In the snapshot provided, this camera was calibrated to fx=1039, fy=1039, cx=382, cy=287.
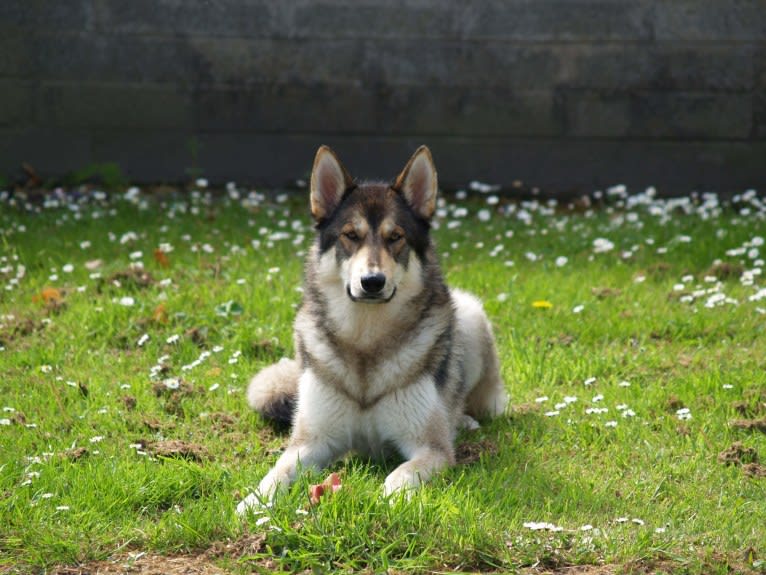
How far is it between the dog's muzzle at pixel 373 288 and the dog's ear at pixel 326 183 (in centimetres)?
53

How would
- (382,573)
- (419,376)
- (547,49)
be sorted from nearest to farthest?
(382,573)
(419,376)
(547,49)

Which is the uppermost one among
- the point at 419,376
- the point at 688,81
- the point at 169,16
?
the point at 169,16

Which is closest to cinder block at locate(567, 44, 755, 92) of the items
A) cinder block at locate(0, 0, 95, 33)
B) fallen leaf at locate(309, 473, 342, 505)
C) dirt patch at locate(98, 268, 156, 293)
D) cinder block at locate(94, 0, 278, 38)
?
cinder block at locate(94, 0, 278, 38)

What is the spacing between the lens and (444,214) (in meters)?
9.03

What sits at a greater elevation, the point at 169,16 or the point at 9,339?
the point at 169,16

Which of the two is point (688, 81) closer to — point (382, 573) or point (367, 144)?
point (367, 144)

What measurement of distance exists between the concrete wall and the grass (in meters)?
1.00

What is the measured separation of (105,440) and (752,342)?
143 inches

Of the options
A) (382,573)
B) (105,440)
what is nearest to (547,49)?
(105,440)

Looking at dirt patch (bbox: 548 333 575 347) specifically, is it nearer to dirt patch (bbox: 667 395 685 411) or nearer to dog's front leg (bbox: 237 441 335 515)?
dirt patch (bbox: 667 395 685 411)

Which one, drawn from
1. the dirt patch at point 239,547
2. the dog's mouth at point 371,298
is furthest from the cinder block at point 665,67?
the dirt patch at point 239,547

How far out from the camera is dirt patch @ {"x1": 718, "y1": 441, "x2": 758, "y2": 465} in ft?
14.9

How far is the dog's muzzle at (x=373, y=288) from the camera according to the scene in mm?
4363

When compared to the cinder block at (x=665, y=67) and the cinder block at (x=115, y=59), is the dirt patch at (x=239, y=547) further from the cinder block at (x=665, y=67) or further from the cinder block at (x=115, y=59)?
the cinder block at (x=665, y=67)
